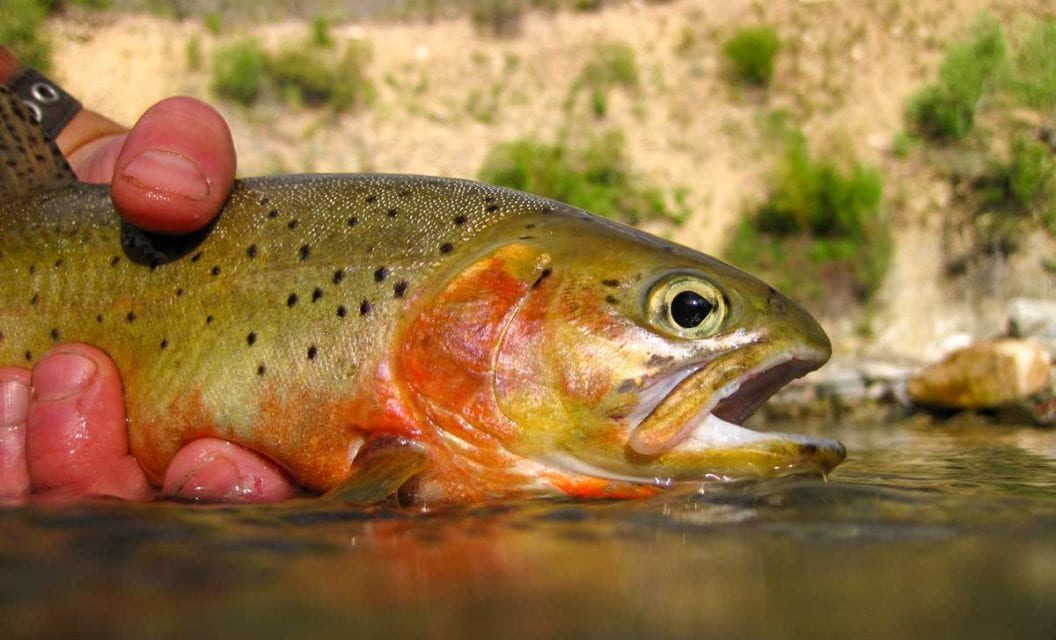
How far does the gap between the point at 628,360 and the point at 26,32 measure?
21.8m

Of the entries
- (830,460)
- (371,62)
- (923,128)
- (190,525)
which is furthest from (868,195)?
(190,525)

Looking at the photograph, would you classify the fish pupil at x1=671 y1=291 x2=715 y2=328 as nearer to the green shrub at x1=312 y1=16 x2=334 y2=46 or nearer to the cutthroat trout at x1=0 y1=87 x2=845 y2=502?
the cutthroat trout at x1=0 y1=87 x2=845 y2=502

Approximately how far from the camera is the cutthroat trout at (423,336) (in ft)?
7.27

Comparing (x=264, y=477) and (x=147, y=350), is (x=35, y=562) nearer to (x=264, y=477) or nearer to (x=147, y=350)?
(x=264, y=477)

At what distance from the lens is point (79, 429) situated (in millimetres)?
2627

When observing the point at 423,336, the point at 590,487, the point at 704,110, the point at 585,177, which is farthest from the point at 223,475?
the point at 704,110

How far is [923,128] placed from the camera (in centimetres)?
1806

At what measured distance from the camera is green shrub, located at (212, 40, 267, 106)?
66.1ft

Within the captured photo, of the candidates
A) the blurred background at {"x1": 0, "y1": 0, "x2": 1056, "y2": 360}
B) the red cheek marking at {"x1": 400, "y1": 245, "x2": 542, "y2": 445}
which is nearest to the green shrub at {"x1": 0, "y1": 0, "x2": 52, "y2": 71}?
the blurred background at {"x1": 0, "y1": 0, "x2": 1056, "y2": 360}

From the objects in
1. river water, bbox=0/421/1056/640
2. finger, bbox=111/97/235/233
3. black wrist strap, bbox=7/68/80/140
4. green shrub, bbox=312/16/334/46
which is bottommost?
river water, bbox=0/421/1056/640

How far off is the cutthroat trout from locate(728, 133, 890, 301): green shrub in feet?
45.3

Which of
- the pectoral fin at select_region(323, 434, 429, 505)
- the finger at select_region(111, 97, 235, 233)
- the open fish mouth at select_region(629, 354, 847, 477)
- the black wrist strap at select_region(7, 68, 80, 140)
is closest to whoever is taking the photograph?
the pectoral fin at select_region(323, 434, 429, 505)

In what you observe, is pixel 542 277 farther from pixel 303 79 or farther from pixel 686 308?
pixel 303 79

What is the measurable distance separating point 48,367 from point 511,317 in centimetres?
150
